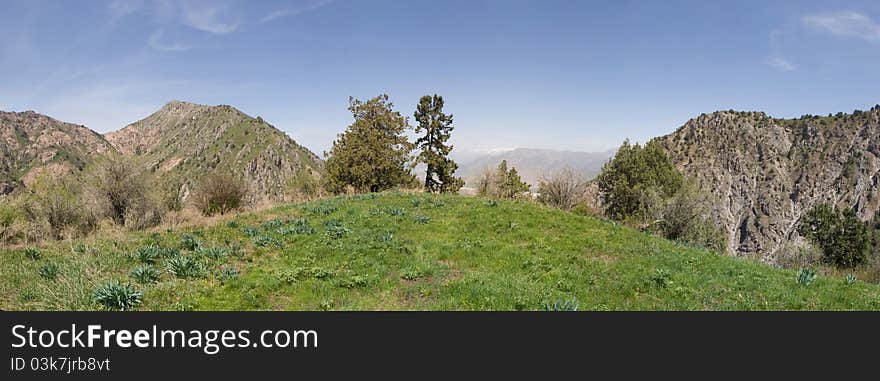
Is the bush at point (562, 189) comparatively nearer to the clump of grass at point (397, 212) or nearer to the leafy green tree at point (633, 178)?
the leafy green tree at point (633, 178)

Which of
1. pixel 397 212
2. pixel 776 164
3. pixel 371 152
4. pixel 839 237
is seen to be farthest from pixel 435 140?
pixel 776 164

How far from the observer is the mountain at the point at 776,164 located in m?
162

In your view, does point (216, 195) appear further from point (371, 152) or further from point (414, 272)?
point (414, 272)

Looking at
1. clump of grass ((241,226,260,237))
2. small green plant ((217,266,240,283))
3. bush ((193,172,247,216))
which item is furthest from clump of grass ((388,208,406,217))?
bush ((193,172,247,216))

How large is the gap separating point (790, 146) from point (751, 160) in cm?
2077

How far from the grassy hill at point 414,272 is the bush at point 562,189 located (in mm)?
29092

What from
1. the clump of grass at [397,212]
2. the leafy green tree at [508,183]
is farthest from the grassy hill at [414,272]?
the leafy green tree at [508,183]

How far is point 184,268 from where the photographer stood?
34.6 ft

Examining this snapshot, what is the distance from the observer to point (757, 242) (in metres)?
161

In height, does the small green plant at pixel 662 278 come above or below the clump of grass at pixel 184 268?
below
